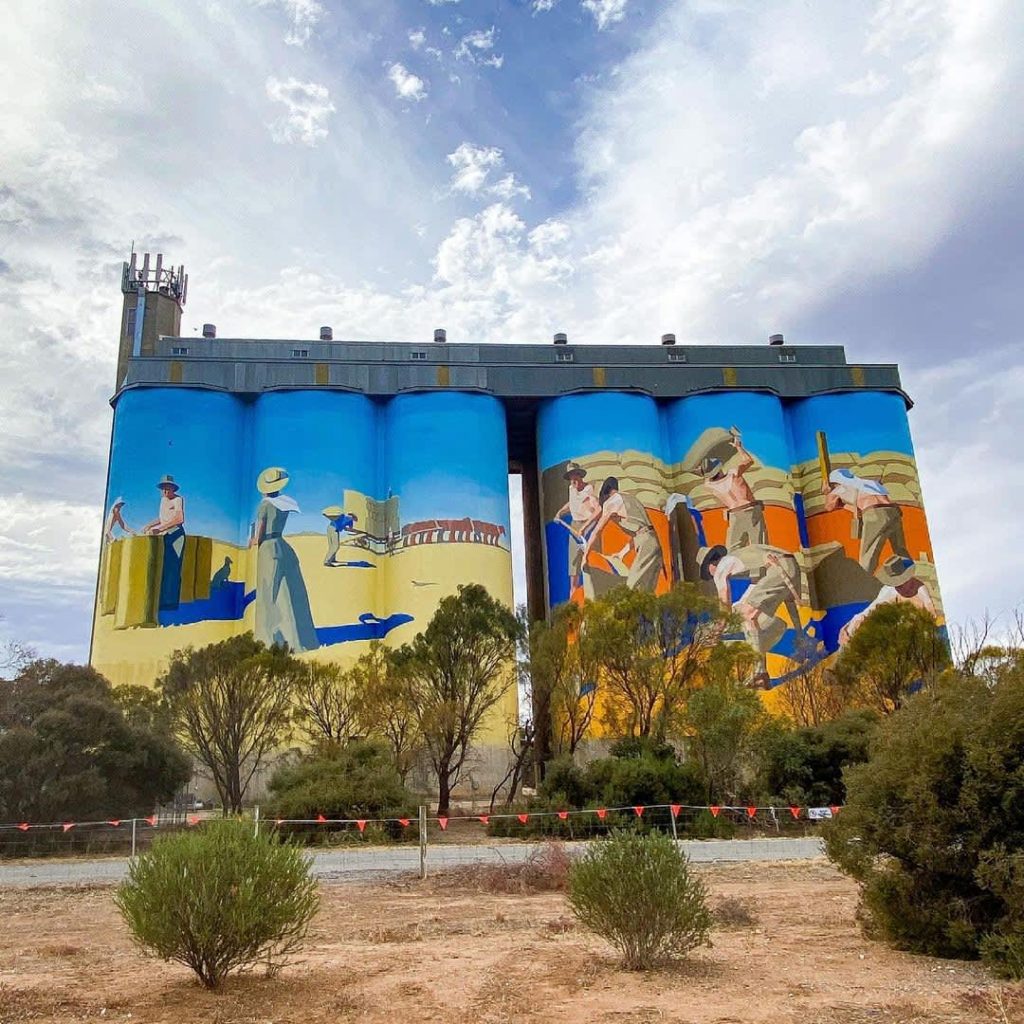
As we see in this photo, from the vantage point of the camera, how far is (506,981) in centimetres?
837

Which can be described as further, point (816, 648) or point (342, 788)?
point (816, 648)

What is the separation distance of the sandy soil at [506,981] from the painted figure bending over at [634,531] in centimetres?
3764

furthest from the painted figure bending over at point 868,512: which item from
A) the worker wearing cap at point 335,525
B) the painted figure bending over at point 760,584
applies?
the worker wearing cap at point 335,525

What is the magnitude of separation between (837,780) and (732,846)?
7327mm

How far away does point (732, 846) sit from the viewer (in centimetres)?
2042

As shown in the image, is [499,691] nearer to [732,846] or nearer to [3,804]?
[732,846]

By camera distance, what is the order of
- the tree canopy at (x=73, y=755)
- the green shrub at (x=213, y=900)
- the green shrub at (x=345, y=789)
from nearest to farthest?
the green shrub at (x=213, y=900)
the tree canopy at (x=73, y=755)
the green shrub at (x=345, y=789)

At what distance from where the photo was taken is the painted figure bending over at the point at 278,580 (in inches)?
1873

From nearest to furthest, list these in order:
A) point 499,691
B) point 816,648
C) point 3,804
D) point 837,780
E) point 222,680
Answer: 1. point 3,804
2. point 837,780
3. point 222,680
4. point 499,691
5. point 816,648

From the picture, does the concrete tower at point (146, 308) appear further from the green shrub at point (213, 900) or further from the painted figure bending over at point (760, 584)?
the green shrub at point (213, 900)

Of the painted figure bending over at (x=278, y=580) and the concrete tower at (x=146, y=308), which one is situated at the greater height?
the concrete tower at (x=146, y=308)

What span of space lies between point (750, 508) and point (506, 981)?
154ft

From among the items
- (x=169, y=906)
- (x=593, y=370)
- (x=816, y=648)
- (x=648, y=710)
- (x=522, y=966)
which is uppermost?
(x=593, y=370)

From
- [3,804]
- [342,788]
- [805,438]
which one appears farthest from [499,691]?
[805,438]
